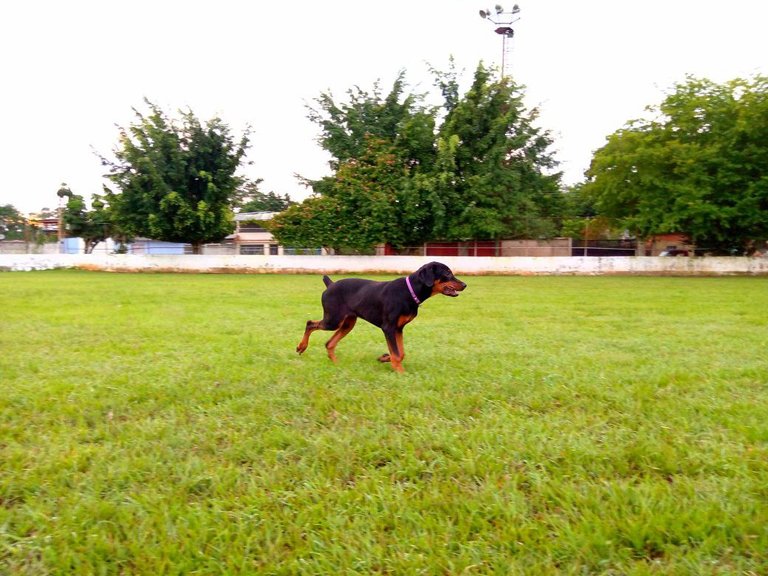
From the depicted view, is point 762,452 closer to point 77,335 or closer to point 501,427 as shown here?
point 501,427

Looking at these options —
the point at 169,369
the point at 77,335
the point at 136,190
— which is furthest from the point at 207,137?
the point at 169,369

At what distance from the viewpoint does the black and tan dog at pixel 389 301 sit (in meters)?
5.16

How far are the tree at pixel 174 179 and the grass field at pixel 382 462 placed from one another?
80.8 feet

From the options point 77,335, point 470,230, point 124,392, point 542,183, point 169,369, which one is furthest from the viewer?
point 542,183

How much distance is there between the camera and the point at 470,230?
28703mm

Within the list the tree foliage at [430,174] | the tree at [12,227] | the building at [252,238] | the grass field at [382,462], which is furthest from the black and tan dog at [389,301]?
the tree at [12,227]

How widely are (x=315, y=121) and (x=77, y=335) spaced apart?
27311 mm

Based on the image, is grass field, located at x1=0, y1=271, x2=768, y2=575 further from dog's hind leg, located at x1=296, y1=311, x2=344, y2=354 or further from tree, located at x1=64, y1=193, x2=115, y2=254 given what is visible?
tree, located at x1=64, y1=193, x2=115, y2=254

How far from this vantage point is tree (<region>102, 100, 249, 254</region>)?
28.8 metres

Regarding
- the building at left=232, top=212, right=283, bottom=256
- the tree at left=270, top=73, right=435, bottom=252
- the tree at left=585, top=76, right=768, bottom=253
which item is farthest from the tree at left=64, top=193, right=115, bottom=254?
the tree at left=585, top=76, right=768, bottom=253

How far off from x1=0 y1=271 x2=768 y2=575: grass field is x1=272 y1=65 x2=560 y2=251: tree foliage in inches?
912

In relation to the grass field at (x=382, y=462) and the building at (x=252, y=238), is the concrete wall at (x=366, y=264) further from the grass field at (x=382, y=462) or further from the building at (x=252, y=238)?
the grass field at (x=382, y=462)

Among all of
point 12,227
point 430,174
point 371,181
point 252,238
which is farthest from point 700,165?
point 12,227

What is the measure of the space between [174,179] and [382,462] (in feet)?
98.3
